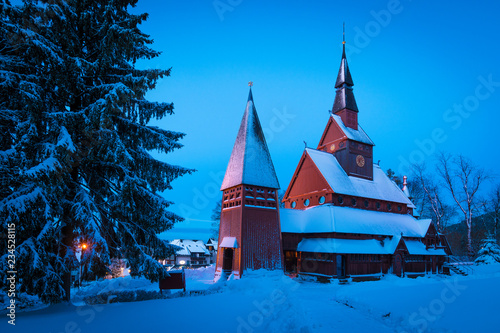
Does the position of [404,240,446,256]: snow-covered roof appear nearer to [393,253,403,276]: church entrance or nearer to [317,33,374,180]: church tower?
[393,253,403,276]: church entrance

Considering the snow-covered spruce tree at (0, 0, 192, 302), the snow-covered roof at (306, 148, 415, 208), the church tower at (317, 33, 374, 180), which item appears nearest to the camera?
the snow-covered spruce tree at (0, 0, 192, 302)

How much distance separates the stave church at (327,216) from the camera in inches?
878

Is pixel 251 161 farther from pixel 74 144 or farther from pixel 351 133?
pixel 74 144

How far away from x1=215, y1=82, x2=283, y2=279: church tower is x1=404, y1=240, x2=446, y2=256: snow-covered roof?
49.0 ft

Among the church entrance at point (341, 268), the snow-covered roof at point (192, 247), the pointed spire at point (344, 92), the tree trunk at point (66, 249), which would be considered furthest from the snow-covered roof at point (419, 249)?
the snow-covered roof at point (192, 247)

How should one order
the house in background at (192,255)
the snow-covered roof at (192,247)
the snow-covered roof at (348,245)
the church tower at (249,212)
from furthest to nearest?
the snow-covered roof at (192,247) → the house in background at (192,255) → the snow-covered roof at (348,245) → the church tower at (249,212)

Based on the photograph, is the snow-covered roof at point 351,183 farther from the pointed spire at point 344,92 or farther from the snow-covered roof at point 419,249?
the pointed spire at point 344,92

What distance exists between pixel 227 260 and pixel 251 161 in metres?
Answer: 7.99

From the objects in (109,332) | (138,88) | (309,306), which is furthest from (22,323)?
(309,306)

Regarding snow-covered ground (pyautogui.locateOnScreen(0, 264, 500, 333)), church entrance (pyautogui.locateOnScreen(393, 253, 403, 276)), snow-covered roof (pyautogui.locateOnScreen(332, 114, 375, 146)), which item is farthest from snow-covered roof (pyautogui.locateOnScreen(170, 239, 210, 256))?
snow-covered ground (pyautogui.locateOnScreen(0, 264, 500, 333))

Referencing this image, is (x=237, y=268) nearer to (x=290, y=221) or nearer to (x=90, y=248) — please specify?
(x=290, y=221)

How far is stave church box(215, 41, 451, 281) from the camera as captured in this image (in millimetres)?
22312

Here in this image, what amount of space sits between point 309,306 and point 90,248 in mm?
9002

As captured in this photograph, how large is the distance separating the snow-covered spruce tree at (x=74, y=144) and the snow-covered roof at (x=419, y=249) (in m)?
26.8
